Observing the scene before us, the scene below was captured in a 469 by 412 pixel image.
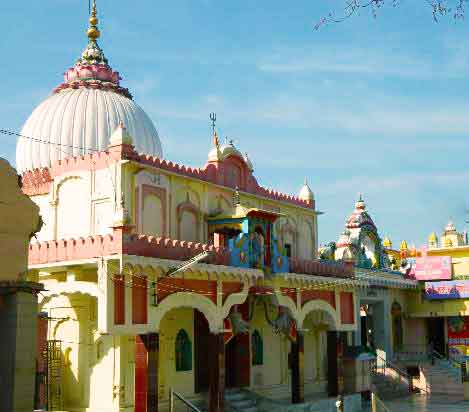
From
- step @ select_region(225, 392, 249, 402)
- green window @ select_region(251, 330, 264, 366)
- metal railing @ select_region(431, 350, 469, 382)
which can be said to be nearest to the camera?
step @ select_region(225, 392, 249, 402)

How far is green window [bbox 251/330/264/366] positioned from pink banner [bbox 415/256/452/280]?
14711 millimetres

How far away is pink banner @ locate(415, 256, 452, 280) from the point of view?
3784 cm

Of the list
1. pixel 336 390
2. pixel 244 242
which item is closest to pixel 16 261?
pixel 244 242

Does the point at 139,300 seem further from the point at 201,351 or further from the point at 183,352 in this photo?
the point at 201,351

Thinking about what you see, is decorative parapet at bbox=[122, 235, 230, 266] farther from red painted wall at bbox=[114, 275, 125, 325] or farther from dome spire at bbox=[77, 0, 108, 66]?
dome spire at bbox=[77, 0, 108, 66]

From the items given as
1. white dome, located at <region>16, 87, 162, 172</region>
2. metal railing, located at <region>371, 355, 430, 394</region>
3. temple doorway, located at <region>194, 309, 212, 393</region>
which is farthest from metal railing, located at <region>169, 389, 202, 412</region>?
metal railing, located at <region>371, 355, 430, 394</region>

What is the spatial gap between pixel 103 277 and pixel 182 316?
545 cm

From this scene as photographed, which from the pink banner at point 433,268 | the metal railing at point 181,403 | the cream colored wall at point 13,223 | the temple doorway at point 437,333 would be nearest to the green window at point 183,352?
the metal railing at point 181,403

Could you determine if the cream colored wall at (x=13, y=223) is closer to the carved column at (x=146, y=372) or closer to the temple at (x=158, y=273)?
the temple at (x=158, y=273)

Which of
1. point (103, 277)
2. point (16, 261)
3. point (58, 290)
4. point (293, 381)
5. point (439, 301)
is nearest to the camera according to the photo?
point (16, 261)

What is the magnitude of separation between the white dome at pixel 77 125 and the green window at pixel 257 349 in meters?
7.78

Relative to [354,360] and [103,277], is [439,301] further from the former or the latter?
[103,277]

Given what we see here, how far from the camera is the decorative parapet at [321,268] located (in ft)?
84.8

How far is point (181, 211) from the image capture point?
78.1 feet
